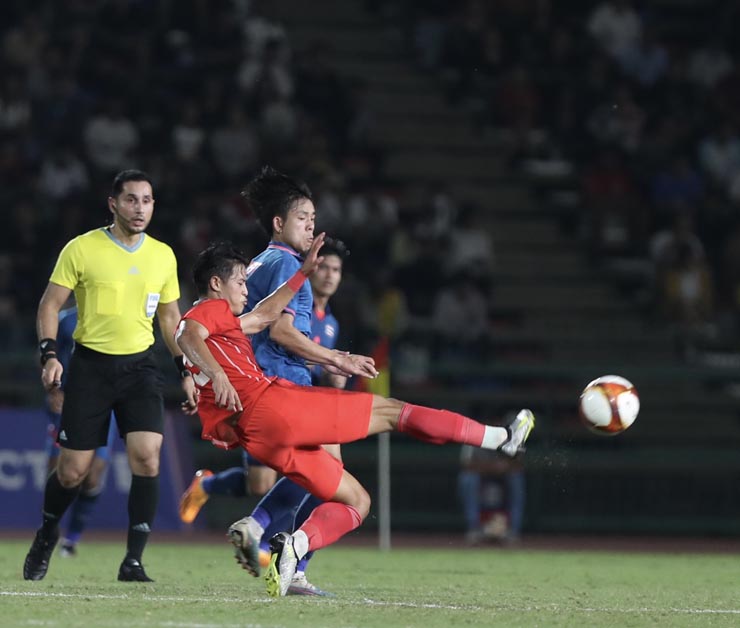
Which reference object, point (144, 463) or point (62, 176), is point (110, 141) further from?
point (144, 463)

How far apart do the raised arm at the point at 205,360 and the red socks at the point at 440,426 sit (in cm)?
82

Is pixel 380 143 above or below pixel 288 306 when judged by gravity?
above

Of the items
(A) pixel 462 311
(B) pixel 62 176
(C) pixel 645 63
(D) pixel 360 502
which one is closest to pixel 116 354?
(D) pixel 360 502

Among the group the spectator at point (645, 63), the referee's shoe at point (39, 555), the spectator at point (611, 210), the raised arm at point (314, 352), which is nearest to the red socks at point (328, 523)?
the raised arm at point (314, 352)

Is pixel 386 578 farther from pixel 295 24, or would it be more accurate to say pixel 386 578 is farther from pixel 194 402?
pixel 295 24

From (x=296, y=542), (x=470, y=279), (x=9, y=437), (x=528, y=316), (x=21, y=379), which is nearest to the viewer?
(x=296, y=542)

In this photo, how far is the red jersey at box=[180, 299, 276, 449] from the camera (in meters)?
7.90

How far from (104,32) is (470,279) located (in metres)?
5.41

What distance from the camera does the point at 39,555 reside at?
9.31 metres

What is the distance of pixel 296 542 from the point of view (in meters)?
7.89

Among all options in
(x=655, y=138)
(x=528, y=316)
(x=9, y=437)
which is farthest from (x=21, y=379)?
(x=655, y=138)

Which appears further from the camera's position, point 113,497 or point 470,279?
point 470,279

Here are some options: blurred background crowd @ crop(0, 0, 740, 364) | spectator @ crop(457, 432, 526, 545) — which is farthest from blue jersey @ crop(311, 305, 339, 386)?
blurred background crowd @ crop(0, 0, 740, 364)

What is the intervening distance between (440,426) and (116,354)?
2.17 metres
